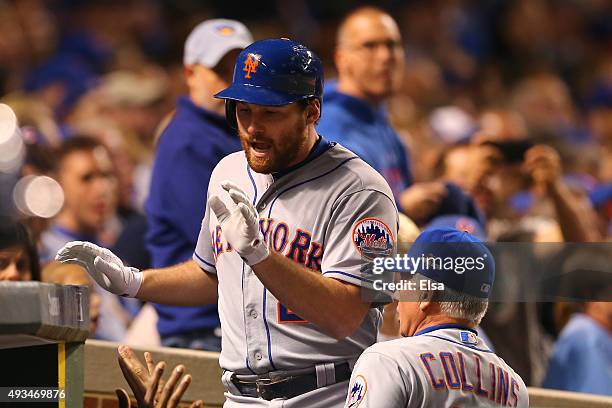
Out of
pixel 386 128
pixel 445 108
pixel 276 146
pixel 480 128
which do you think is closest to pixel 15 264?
pixel 276 146

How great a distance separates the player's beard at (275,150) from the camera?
4.33 meters

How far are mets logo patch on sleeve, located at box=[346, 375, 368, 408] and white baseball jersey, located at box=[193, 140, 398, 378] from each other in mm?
464

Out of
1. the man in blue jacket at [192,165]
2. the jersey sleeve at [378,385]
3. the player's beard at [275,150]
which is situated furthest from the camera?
the man in blue jacket at [192,165]

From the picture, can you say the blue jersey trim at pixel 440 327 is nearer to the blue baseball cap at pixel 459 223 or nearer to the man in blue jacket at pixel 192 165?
the man in blue jacket at pixel 192 165

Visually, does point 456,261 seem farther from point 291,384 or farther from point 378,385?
point 291,384

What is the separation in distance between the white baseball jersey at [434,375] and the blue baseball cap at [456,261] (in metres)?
0.13

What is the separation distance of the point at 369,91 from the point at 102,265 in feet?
10.6

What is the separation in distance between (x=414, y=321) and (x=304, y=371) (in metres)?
0.42

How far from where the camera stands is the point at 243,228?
3936 millimetres

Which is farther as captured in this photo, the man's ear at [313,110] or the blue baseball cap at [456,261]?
the man's ear at [313,110]

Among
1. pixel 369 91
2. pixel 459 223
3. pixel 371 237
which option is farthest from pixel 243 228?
pixel 369 91

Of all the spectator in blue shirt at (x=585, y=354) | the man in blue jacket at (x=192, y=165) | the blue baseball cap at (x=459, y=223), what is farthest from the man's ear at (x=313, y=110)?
the spectator in blue shirt at (x=585, y=354)

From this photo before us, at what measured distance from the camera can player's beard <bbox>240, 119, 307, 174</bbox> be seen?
4.33 m

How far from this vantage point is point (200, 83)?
648 centimetres
